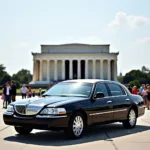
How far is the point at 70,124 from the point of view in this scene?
32.4 feet

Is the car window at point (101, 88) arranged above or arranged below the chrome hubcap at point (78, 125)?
above

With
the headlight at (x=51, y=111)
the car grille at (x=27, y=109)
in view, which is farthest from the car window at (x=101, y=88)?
the car grille at (x=27, y=109)

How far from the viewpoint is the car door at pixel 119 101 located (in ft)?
39.4

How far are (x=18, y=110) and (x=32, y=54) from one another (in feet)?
324

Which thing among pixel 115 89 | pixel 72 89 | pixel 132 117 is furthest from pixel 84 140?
pixel 132 117

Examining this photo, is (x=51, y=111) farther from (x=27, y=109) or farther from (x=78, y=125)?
(x=78, y=125)

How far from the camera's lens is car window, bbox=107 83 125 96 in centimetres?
1214

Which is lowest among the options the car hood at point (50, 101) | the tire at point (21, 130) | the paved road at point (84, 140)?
the paved road at point (84, 140)

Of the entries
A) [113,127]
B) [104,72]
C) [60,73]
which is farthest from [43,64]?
[113,127]

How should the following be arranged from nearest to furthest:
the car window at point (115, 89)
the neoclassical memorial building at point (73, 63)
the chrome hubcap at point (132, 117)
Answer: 1. the car window at point (115, 89)
2. the chrome hubcap at point (132, 117)
3. the neoclassical memorial building at point (73, 63)

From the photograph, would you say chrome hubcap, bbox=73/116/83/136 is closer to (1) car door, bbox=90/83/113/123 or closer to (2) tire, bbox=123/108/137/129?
(1) car door, bbox=90/83/113/123

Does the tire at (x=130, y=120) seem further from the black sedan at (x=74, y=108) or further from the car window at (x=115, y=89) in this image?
the car window at (x=115, y=89)

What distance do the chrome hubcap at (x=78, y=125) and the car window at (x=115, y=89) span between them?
2.15 meters

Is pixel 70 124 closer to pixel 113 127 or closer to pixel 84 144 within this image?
pixel 84 144
